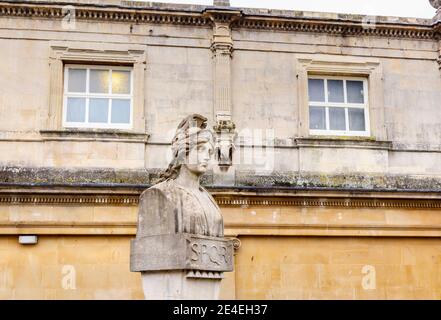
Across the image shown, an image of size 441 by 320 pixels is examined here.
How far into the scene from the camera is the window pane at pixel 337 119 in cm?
1547

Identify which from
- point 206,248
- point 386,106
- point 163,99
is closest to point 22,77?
point 163,99

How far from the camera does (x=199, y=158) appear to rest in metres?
6.55

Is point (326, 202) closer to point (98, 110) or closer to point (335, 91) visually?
point (335, 91)

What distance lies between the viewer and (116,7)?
48.7 feet

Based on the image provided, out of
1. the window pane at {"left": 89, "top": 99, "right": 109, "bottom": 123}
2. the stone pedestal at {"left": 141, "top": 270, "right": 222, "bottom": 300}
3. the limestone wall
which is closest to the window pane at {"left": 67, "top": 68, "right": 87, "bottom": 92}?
the window pane at {"left": 89, "top": 99, "right": 109, "bottom": 123}

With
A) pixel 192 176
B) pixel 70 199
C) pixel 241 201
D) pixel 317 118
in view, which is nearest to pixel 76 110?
pixel 70 199

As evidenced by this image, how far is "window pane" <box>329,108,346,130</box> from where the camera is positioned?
15.5m

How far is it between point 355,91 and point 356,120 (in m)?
0.75

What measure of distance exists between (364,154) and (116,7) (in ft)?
22.0

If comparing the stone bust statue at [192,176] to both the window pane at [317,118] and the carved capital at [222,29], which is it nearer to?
the carved capital at [222,29]

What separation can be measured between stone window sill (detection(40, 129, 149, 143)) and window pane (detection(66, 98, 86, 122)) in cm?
49

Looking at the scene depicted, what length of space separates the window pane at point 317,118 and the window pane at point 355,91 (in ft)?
2.61

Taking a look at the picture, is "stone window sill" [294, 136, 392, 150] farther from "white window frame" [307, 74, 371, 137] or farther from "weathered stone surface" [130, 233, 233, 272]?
"weathered stone surface" [130, 233, 233, 272]
